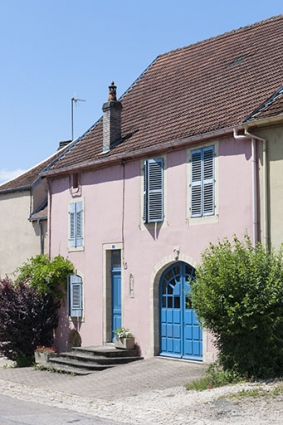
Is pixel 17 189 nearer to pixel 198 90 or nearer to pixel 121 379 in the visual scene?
pixel 198 90

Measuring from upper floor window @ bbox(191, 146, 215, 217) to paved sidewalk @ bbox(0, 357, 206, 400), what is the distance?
Result: 3.38 metres

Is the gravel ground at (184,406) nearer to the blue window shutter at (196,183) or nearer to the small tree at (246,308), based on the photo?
the small tree at (246,308)

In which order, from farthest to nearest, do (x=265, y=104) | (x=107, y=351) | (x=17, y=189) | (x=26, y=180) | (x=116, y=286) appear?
1. (x=26, y=180)
2. (x=17, y=189)
3. (x=116, y=286)
4. (x=107, y=351)
5. (x=265, y=104)

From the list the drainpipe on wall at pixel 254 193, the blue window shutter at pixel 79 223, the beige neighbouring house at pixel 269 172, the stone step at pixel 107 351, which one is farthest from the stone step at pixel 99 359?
the beige neighbouring house at pixel 269 172

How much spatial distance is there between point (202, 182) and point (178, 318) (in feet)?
10.5

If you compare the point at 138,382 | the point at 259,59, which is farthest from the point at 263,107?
the point at 138,382

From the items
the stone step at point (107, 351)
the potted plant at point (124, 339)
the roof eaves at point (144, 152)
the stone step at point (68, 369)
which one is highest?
the roof eaves at point (144, 152)

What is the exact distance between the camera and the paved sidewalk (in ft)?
49.1

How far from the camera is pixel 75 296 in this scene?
20969 mm

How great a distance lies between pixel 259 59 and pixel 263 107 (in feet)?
11.3

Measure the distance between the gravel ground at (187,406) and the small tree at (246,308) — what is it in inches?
27.5

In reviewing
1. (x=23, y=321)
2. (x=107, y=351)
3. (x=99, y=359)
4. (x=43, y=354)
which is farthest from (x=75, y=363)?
(x=23, y=321)

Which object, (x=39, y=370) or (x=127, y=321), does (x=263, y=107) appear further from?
(x=39, y=370)

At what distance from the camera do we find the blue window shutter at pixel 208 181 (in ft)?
55.6
